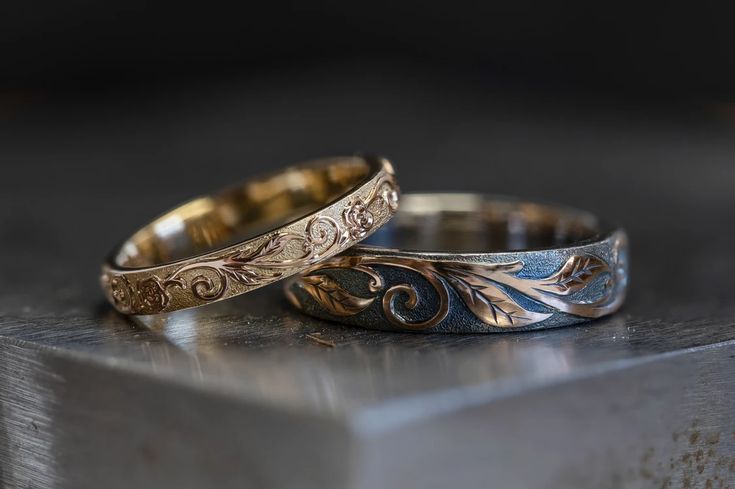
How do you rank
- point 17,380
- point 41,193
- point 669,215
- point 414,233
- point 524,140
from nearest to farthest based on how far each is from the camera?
point 17,380 → point 414,233 → point 669,215 → point 41,193 → point 524,140

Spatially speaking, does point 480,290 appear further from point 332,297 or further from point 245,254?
point 245,254

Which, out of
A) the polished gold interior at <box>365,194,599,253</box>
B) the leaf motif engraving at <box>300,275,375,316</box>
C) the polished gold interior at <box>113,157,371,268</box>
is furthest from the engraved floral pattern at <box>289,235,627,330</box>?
the polished gold interior at <box>365,194,599,253</box>

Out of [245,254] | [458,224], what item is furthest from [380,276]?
[458,224]

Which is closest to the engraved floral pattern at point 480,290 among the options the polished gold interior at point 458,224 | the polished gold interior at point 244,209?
the polished gold interior at point 244,209

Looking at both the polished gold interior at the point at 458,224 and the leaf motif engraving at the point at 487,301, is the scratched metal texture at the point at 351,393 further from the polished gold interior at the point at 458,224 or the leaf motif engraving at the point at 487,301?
the polished gold interior at the point at 458,224

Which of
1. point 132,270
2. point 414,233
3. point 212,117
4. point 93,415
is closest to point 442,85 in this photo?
point 212,117

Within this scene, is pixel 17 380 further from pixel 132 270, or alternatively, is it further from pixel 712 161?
pixel 712 161
